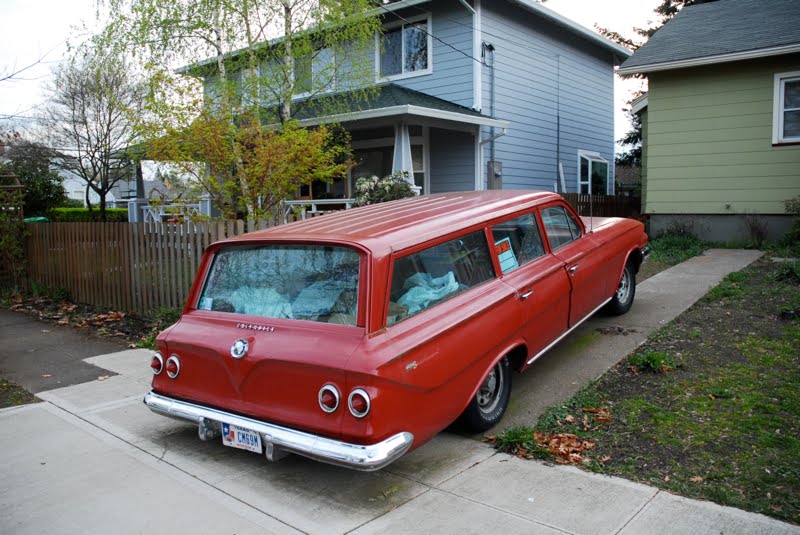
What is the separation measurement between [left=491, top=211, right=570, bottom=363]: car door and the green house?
355 inches

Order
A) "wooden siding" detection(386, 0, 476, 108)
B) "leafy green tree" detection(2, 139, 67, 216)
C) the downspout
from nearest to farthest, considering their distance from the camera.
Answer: "wooden siding" detection(386, 0, 476, 108)
the downspout
"leafy green tree" detection(2, 139, 67, 216)

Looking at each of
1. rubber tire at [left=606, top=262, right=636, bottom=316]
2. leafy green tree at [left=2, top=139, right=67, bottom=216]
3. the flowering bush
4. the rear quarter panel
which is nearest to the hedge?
leafy green tree at [left=2, top=139, right=67, bottom=216]

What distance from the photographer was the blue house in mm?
13812

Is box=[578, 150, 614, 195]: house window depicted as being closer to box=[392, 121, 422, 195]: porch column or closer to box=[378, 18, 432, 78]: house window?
box=[378, 18, 432, 78]: house window

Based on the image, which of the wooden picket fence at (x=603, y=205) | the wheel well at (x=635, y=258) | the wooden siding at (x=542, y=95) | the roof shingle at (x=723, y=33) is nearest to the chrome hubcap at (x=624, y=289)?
the wheel well at (x=635, y=258)

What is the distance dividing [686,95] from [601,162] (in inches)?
286

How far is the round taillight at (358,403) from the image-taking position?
332 centimetres

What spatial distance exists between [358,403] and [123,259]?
22.6 feet

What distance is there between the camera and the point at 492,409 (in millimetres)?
4543

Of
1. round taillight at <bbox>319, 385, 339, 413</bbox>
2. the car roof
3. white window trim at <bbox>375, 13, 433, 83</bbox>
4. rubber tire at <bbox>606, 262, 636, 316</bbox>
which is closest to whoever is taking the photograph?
round taillight at <bbox>319, 385, 339, 413</bbox>

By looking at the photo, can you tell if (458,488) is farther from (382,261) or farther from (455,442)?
(382,261)

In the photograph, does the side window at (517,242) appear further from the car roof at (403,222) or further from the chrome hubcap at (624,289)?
the chrome hubcap at (624,289)

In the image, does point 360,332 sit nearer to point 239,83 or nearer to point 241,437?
point 241,437

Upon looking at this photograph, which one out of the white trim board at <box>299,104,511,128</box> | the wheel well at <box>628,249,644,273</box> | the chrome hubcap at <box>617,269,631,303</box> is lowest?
the chrome hubcap at <box>617,269,631,303</box>
